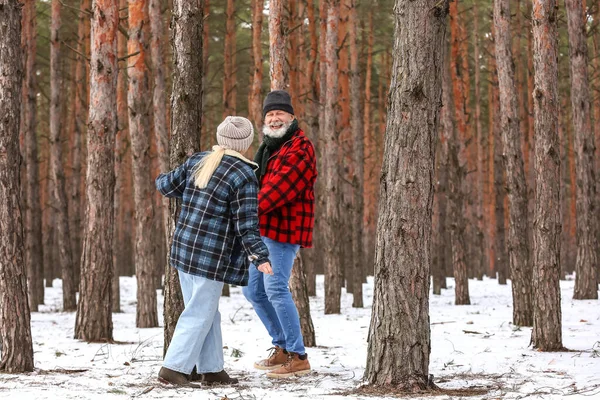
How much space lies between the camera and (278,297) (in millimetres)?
5492

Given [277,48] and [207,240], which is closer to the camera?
[207,240]

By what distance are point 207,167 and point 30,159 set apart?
1092 cm

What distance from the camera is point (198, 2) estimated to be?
18.0ft

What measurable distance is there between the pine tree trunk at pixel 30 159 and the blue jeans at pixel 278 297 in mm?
9140

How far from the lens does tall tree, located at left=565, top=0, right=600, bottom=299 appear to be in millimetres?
13102

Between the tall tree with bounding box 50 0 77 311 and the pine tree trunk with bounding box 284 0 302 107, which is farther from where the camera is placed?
the pine tree trunk with bounding box 284 0 302 107

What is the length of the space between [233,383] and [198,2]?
113 inches

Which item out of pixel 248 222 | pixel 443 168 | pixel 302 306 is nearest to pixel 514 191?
pixel 302 306

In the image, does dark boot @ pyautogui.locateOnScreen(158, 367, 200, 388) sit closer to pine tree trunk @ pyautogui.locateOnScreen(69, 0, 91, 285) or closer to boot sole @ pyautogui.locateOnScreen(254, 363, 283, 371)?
boot sole @ pyautogui.locateOnScreen(254, 363, 283, 371)

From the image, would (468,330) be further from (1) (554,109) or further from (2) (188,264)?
(2) (188,264)

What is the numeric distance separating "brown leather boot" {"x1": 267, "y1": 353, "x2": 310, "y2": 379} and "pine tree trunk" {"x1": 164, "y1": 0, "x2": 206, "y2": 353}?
862mm

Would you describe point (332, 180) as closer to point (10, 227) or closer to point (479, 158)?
point (10, 227)

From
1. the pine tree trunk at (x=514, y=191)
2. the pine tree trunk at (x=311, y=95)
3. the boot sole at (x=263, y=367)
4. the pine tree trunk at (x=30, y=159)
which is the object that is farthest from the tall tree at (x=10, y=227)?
the pine tree trunk at (x=311, y=95)

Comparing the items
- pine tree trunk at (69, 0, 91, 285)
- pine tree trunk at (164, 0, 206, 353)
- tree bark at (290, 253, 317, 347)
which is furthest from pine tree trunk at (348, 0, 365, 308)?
pine tree trunk at (164, 0, 206, 353)
